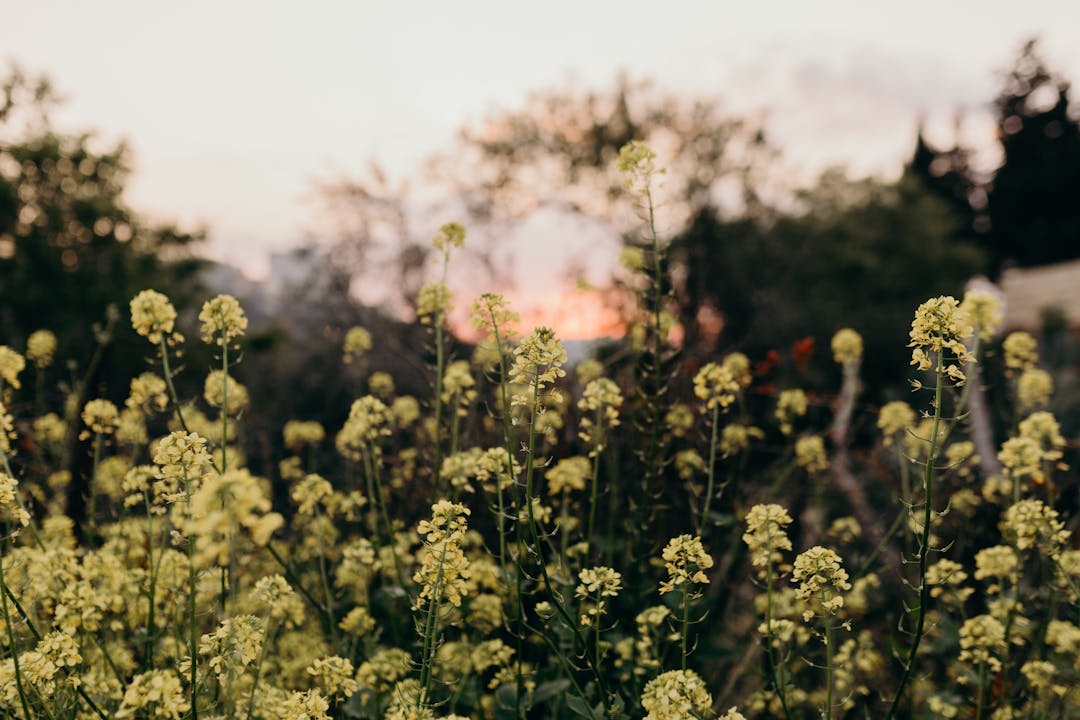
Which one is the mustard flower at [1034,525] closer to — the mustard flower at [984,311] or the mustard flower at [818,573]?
the mustard flower at [984,311]

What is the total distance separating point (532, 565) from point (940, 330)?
211 cm

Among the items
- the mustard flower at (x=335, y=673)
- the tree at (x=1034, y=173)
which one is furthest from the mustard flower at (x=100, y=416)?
the tree at (x=1034, y=173)

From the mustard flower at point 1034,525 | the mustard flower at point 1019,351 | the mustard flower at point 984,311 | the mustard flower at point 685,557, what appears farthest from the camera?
the mustard flower at point 1019,351

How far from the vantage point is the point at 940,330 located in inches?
86.3

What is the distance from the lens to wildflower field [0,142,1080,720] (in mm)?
2318

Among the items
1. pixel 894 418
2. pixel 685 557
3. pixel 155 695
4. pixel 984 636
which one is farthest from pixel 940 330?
pixel 155 695

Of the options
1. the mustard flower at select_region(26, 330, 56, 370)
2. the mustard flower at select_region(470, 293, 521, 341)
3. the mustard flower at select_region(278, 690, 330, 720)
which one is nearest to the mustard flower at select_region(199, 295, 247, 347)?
the mustard flower at select_region(470, 293, 521, 341)

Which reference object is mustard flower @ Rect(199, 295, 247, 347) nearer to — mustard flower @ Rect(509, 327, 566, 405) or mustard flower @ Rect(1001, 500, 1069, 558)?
mustard flower @ Rect(509, 327, 566, 405)

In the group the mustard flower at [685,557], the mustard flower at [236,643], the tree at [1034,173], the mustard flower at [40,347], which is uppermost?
the tree at [1034,173]

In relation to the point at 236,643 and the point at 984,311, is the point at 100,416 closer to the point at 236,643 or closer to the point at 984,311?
the point at 236,643

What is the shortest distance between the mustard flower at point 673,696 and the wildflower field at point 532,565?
10 mm

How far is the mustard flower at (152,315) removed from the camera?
9.41 ft

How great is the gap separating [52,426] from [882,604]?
230 inches

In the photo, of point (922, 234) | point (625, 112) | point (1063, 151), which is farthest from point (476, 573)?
point (1063, 151)
